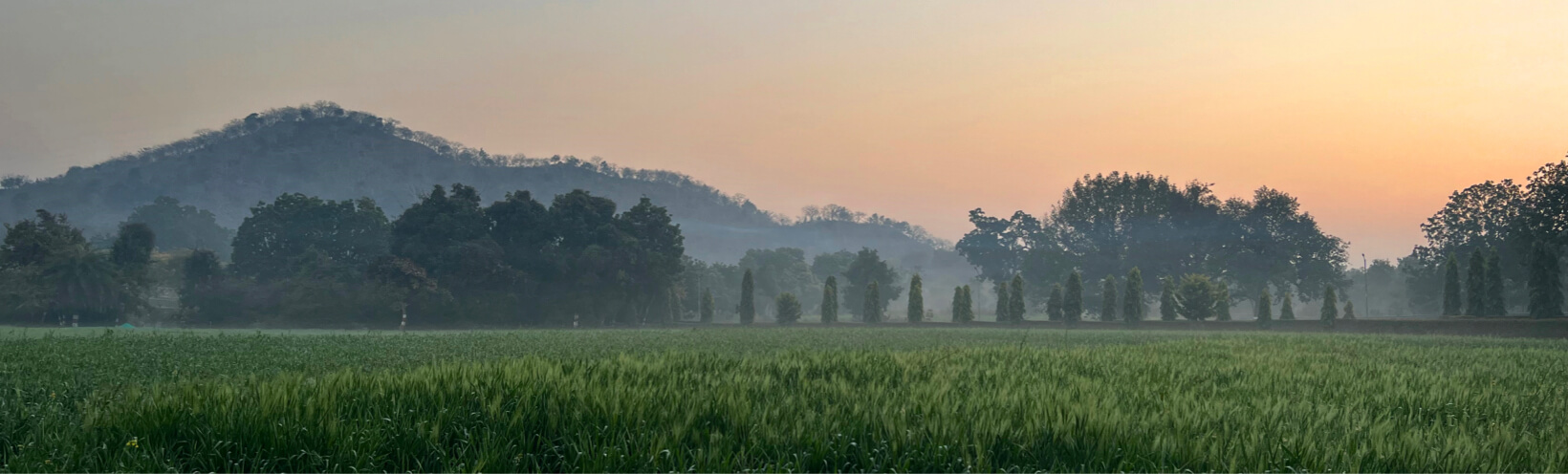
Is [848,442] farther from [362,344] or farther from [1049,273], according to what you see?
[1049,273]

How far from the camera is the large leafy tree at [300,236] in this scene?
236ft

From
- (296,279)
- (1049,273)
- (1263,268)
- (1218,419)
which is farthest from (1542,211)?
(296,279)

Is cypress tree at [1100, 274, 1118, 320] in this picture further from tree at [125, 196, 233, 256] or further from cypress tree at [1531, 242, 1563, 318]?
tree at [125, 196, 233, 256]

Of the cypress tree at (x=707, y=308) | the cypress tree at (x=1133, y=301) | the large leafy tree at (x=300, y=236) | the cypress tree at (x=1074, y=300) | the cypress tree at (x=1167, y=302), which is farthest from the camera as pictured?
the cypress tree at (x=707, y=308)

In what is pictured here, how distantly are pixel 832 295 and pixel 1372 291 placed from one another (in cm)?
12237

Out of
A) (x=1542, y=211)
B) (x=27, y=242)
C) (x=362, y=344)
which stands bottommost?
(x=362, y=344)

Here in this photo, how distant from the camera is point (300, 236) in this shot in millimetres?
72938

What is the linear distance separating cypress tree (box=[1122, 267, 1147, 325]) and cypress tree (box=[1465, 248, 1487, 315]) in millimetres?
20479

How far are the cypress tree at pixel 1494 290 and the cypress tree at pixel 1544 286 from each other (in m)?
2.99

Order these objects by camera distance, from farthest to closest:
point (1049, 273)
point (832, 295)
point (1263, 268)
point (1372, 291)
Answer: point (1372, 291), point (1049, 273), point (1263, 268), point (832, 295)

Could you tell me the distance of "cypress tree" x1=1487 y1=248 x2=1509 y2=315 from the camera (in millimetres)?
52906

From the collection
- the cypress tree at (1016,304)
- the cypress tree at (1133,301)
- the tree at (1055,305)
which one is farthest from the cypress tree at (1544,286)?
the cypress tree at (1016,304)

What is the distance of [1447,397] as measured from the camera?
1113 cm

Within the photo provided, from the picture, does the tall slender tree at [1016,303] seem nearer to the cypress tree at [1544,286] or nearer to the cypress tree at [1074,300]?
the cypress tree at [1074,300]
